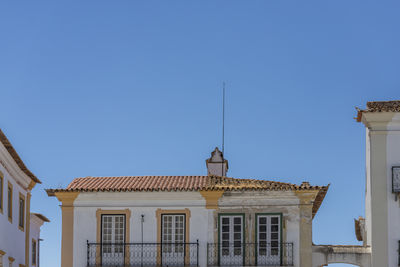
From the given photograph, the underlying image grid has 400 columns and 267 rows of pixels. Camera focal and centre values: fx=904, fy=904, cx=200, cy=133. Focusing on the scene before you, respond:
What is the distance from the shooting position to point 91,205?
32406 millimetres

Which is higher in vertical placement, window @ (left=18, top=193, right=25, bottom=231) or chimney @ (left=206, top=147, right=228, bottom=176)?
chimney @ (left=206, top=147, right=228, bottom=176)

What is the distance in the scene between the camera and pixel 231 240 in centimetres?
3194

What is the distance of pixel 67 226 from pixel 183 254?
4280 millimetres

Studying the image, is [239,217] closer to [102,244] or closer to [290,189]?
[290,189]

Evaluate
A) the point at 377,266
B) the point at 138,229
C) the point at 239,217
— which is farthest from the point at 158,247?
the point at 377,266

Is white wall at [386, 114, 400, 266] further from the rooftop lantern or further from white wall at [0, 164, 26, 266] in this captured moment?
white wall at [0, 164, 26, 266]

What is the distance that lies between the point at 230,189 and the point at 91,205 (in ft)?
16.4

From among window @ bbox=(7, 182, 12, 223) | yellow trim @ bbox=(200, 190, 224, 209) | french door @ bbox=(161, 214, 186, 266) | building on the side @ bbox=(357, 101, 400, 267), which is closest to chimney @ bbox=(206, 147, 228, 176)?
yellow trim @ bbox=(200, 190, 224, 209)

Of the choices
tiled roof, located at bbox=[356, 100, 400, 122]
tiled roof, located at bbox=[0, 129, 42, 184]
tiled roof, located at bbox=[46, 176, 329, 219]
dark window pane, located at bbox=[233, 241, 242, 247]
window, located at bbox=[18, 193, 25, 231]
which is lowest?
Result: dark window pane, located at bbox=[233, 241, 242, 247]

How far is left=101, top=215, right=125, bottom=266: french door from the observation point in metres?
32.0

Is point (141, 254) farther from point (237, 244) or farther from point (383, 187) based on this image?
point (383, 187)

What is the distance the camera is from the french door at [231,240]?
31755 mm

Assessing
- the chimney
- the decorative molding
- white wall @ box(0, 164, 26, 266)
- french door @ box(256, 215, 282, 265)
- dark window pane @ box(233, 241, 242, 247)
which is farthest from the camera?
the chimney

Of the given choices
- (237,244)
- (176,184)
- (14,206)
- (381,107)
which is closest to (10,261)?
(14,206)
